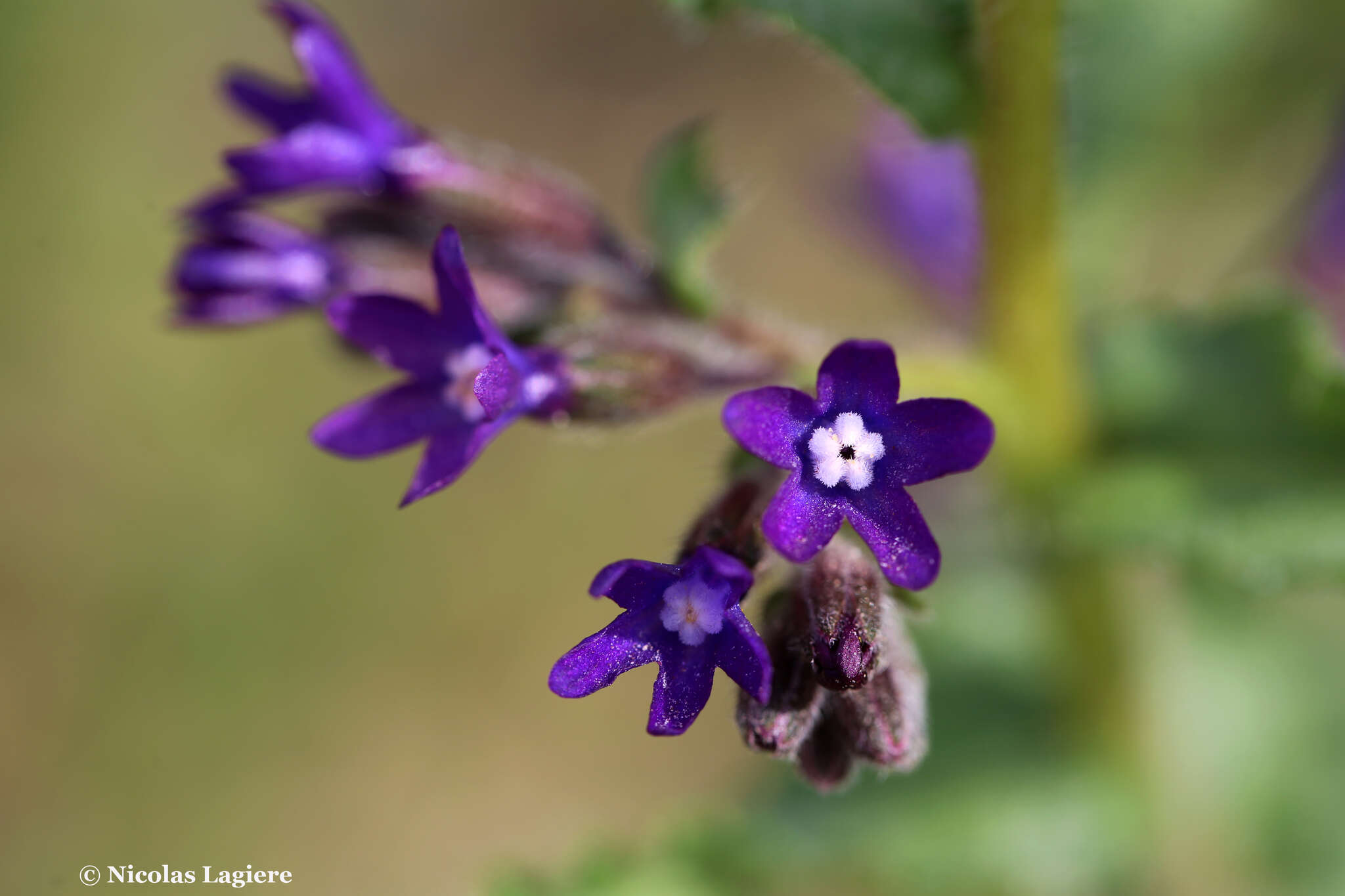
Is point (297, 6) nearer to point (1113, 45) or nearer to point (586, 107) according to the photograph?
point (1113, 45)

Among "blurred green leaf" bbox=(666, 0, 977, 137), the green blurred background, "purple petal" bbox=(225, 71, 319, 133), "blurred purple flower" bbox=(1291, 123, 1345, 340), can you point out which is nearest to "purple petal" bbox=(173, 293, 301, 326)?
"purple petal" bbox=(225, 71, 319, 133)

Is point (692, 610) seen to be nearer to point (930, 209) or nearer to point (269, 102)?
point (269, 102)

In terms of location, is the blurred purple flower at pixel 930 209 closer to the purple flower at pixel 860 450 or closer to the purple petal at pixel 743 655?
the purple flower at pixel 860 450

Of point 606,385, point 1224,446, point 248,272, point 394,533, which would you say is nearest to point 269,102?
point 248,272

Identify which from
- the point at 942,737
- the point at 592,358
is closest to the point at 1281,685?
the point at 942,737

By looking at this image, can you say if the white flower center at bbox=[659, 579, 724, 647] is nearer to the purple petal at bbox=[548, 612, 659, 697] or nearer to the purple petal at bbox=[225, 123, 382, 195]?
the purple petal at bbox=[548, 612, 659, 697]

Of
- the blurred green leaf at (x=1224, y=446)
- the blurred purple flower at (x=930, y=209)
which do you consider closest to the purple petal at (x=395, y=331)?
the blurred green leaf at (x=1224, y=446)
